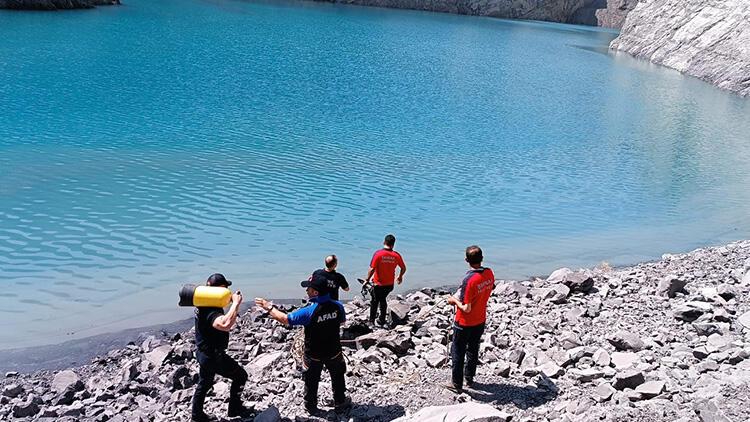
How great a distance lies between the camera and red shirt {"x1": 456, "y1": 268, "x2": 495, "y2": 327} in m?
7.76

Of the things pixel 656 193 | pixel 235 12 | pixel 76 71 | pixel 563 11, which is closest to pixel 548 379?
pixel 656 193

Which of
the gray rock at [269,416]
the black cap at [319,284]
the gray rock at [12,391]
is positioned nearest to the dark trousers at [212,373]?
the gray rock at [269,416]

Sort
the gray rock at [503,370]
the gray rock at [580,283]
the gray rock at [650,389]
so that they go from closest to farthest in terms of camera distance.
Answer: the gray rock at [650,389]
the gray rock at [503,370]
the gray rock at [580,283]

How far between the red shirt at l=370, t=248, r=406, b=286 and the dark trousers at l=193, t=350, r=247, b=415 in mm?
3650

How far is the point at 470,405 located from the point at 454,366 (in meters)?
0.91

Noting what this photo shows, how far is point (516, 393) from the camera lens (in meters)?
7.90

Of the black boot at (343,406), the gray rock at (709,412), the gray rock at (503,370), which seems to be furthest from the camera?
the gray rock at (503,370)

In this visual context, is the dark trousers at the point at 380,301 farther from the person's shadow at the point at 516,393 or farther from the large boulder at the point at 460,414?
the large boulder at the point at 460,414

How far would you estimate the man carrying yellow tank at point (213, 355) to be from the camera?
7.05 metres

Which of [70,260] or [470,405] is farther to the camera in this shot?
[70,260]

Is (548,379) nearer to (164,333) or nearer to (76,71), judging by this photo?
(164,333)

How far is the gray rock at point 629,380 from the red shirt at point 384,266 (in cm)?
418

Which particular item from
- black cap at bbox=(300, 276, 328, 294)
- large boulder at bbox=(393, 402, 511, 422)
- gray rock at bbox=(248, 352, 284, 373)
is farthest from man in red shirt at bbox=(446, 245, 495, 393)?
gray rock at bbox=(248, 352, 284, 373)

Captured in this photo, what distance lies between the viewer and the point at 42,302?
11688 mm
